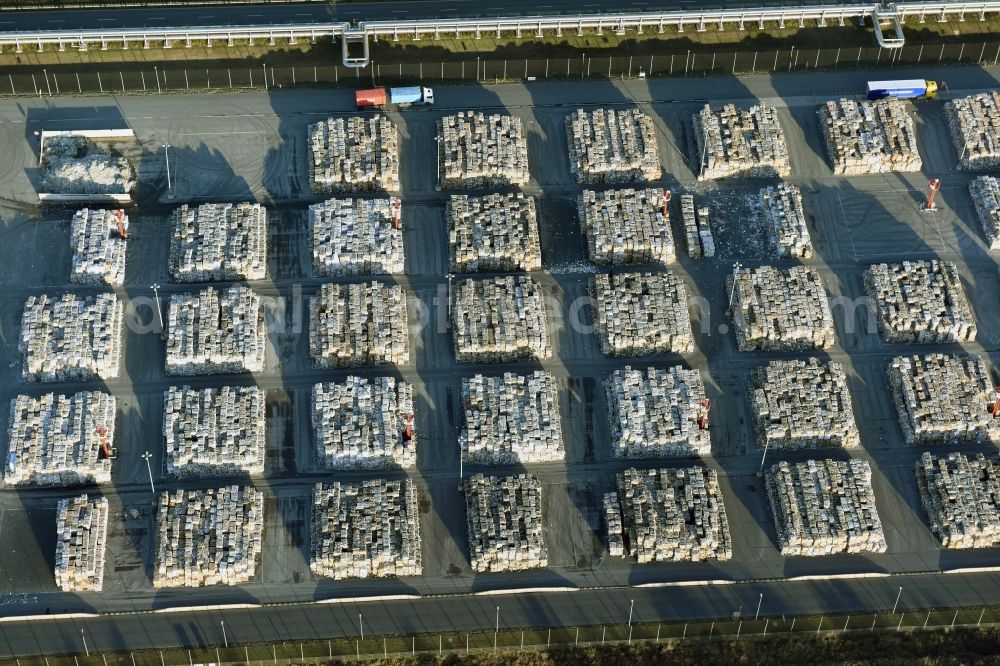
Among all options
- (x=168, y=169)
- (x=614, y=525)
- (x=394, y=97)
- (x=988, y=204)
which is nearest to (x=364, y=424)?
(x=614, y=525)

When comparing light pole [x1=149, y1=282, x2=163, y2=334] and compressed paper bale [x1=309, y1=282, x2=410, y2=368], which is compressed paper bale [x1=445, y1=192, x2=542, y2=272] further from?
light pole [x1=149, y1=282, x2=163, y2=334]

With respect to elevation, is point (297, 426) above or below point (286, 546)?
above

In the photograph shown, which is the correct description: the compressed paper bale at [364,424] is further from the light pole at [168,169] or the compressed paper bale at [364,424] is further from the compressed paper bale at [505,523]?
the light pole at [168,169]

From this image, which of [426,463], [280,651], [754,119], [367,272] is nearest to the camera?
[280,651]

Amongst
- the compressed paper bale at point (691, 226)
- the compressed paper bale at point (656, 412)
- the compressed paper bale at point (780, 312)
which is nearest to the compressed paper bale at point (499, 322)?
the compressed paper bale at point (656, 412)

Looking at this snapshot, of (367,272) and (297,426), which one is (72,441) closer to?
(297,426)

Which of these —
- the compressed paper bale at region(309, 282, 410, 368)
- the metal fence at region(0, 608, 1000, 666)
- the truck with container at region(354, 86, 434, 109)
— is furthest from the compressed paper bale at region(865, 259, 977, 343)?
the truck with container at region(354, 86, 434, 109)

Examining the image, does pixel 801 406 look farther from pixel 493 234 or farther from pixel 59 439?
pixel 59 439

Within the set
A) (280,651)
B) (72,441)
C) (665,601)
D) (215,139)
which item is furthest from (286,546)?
(215,139)
